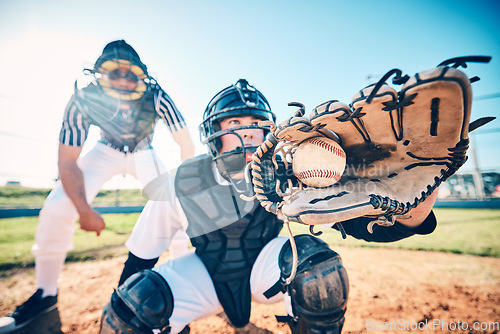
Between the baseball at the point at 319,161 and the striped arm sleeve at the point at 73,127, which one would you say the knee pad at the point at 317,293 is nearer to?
the baseball at the point at 319,161

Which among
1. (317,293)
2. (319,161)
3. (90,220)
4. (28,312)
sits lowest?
(28,312)

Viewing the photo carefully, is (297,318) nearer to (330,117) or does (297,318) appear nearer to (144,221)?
(330,117)

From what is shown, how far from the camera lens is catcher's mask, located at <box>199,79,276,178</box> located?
183 cm

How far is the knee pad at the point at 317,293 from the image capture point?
1.28 metres

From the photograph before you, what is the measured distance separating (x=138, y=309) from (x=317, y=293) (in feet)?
3.52

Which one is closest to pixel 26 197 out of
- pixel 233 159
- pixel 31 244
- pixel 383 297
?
pixel 31 244

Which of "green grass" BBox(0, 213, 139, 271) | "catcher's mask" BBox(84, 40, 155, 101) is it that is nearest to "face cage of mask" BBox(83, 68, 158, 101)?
"catcher's mask" BBox(84, 40, 155, 101)

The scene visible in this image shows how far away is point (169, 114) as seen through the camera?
2.88 meters

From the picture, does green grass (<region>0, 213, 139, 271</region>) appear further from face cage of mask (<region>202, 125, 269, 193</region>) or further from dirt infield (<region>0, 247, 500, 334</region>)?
face cage of mask (<region>202, 125, 269, 193</region>)

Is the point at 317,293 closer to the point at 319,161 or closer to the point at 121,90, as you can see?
the point at 319,161

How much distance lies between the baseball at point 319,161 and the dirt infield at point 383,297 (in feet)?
5.56

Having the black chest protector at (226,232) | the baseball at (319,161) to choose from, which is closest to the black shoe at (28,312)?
the black chest protector at (226,232)

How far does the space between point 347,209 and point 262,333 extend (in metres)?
1.77

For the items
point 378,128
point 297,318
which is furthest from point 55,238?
point 378,128
